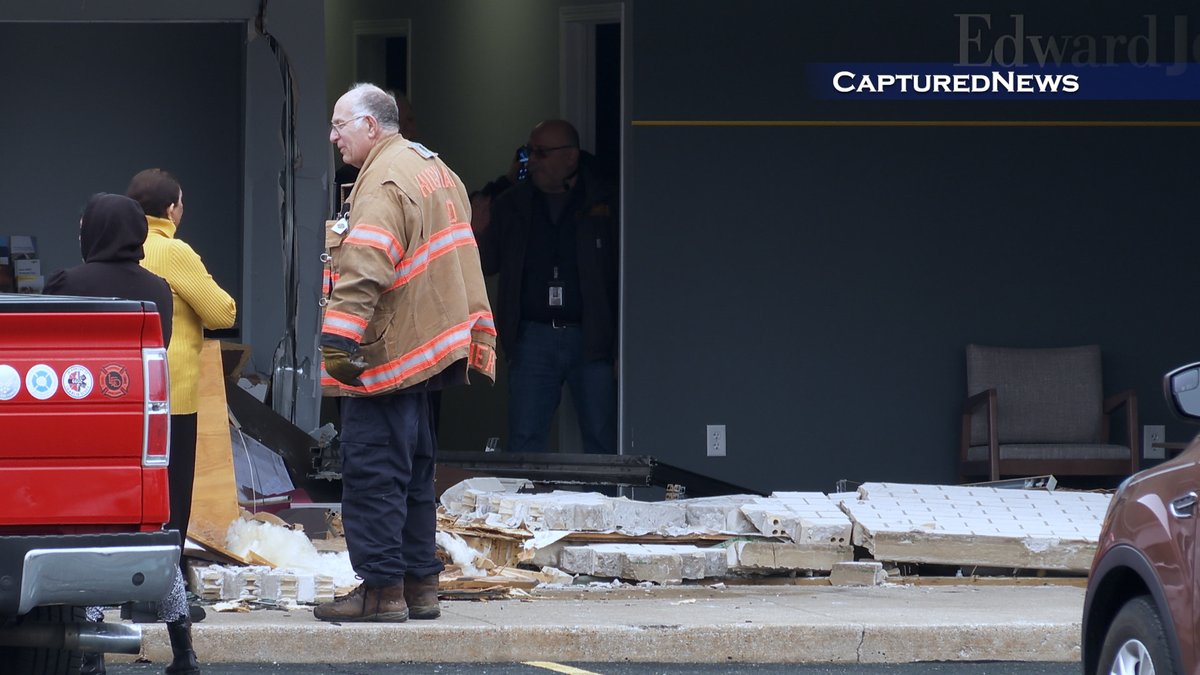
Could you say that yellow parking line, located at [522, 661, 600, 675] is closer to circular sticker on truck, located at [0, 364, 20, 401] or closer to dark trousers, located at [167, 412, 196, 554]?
dark trousers, located at [167, 412, 196, 554]

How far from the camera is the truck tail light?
15.0 ft

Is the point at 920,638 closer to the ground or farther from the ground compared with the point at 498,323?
closer to the ground

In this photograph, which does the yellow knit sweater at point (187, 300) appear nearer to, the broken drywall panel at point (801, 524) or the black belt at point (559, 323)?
the broken drywall panel at point (801, 524)

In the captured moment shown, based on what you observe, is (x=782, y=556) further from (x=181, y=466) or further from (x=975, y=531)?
(x=181, y=466)

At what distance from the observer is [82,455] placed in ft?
14.7

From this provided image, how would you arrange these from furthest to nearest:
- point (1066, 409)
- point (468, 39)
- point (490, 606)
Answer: point (468, 39) → point (1066, 409) → point (490, 606)

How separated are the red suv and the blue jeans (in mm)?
6031

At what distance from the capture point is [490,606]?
7.04 meters

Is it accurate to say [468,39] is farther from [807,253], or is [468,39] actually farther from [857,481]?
[857,481]

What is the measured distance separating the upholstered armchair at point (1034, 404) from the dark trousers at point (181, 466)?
5356 millimetres

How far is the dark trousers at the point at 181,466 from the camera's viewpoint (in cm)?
618

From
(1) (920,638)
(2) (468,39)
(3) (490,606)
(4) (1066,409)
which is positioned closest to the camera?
(1) (920,638)

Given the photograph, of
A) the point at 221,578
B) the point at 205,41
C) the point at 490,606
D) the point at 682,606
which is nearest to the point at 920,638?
the point at 682,606

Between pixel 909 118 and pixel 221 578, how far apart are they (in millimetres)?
5321
